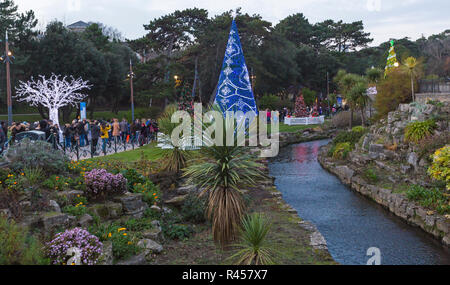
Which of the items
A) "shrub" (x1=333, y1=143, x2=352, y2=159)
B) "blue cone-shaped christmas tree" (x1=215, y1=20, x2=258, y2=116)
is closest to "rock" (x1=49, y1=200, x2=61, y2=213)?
"shrub" (x1=333, y1=143, x2=352, y2=159)

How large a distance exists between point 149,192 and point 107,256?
3.85 metres

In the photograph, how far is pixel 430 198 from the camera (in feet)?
37.5

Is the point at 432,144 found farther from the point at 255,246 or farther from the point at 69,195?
the point at 69,195

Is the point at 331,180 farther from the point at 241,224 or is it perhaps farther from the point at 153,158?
the point at 241,224

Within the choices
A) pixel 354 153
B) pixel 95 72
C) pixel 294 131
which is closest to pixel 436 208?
pixel 354 153

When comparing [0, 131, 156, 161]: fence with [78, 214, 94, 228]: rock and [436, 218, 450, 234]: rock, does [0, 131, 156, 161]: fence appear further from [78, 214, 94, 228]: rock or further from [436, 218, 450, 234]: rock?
[436, 218, 450, 234]: rock

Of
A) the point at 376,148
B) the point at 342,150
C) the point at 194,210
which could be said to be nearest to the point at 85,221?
the point at 194,210

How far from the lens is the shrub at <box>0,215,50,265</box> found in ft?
19.5

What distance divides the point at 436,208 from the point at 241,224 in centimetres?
616

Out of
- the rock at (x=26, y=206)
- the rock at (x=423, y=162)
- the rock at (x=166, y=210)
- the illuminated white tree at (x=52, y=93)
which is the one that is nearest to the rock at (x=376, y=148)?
the rock at (x=423, y=162)

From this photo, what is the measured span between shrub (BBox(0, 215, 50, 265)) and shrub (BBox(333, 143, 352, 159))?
1709cm

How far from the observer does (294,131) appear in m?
32.7
